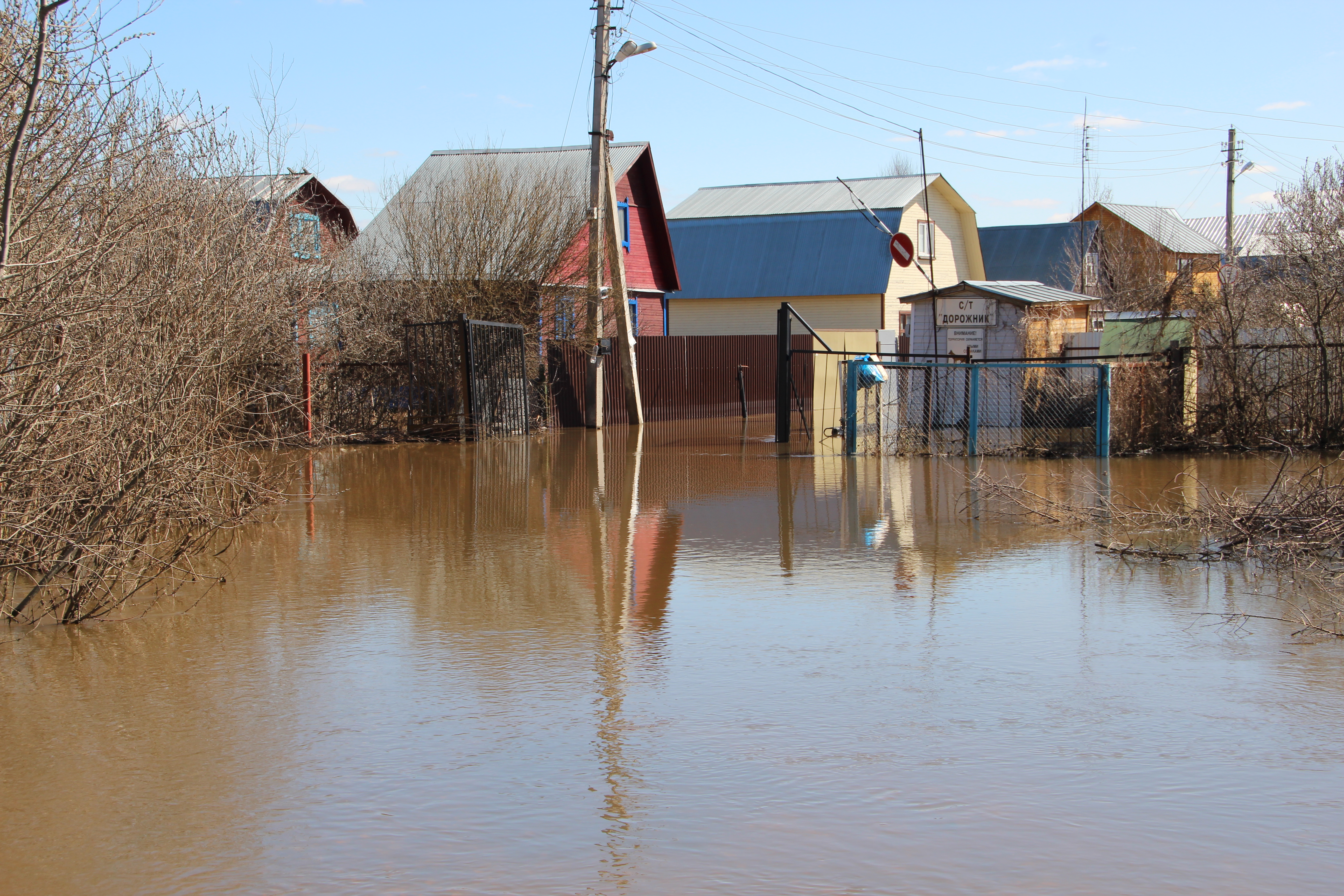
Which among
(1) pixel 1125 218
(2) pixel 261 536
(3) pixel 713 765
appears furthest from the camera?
(1) pixel 1125 218

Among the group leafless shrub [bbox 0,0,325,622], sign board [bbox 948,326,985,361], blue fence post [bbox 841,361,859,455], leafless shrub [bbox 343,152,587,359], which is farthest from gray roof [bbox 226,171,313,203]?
sign board [bbox 948,326,985,361]

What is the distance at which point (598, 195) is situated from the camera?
22.9 m

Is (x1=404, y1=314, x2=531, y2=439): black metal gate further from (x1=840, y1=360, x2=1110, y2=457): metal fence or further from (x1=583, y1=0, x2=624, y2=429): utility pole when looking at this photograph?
(x1=840, y1=360, x2=1110, y2=457): metal fence

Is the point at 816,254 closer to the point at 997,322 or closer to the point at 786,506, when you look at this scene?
the point at 997,322

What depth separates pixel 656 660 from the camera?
6.69m

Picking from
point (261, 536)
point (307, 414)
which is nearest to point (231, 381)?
point (307, 414)

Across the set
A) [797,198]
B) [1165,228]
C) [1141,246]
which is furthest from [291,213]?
[1165,228]

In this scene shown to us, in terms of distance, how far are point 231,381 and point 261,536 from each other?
5.93 meters

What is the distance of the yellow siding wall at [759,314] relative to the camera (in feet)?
137

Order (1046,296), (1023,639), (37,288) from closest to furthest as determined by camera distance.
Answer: (37,288) → (1023,639) → (1046,296)

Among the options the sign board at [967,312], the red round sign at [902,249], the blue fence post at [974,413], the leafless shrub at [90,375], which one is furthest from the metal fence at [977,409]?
the leafless shrub at [90,375]

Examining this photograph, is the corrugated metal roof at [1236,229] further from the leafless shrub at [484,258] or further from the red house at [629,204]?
the leafless shrub at [484,258]

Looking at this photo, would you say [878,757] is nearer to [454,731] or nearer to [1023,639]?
[454,731]

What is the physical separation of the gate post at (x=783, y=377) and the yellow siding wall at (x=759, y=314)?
19.9 metres
